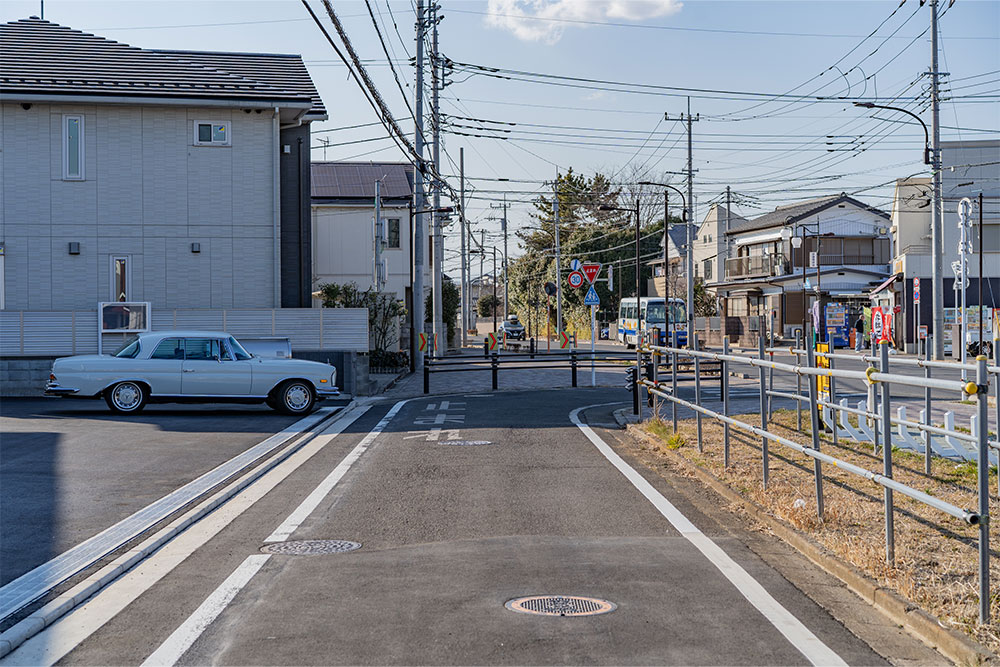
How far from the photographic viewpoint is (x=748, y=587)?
20.6ft

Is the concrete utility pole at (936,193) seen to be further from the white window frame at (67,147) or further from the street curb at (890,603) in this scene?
the street curb at (890,603)

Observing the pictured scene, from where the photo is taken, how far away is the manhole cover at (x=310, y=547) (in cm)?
735

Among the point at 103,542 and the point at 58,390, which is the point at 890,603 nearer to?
the point at 103,542

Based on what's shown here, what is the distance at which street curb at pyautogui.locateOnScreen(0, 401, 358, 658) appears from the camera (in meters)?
5.39

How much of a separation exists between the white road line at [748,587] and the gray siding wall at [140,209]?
19389 mm

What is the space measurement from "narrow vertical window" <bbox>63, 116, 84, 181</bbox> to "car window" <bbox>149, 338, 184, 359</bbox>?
10.7 meters

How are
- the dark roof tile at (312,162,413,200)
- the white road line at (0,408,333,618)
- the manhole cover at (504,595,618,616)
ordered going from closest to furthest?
the manhole cover at (504,595,618,616) < the white road line at (0,408,333,618) < the dark roof tile at (312,162,413,200)

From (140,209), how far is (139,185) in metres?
0.64

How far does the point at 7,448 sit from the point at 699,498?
915cm

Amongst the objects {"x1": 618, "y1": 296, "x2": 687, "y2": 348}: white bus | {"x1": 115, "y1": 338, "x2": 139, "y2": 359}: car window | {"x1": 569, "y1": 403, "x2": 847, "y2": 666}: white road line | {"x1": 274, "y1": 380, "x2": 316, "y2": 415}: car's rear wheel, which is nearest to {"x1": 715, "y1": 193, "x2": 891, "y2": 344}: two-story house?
{"x1": 618, "y1": 296, "x2": 687, "y2": 348}: white bus

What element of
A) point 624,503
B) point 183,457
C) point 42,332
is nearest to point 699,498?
point 624,503

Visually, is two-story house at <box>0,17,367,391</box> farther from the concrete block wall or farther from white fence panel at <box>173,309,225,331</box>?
the concrete block wall

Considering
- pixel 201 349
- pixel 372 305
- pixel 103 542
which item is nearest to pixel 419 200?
pixel 372 305

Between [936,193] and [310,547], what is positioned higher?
[936,193]
